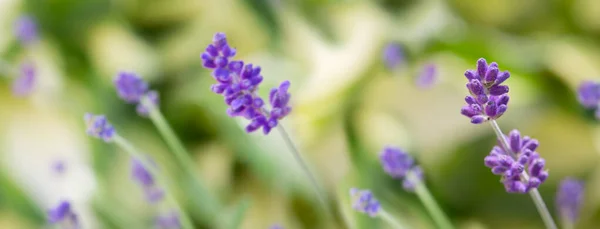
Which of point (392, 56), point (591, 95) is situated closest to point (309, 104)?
point (392, 56)

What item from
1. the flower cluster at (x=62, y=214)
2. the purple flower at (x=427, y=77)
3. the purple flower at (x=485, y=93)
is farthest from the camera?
the purple flower at (x=427, y=77)

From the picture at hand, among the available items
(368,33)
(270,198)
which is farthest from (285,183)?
(368,33)

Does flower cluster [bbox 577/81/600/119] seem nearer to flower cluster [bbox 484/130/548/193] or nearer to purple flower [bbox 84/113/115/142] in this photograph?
flower cluster [bbox 484/130/548/193]

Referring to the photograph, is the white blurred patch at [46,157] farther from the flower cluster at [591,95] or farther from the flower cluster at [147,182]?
the flower cluster at [591,95]

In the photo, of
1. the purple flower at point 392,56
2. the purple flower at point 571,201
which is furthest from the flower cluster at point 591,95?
the purple flower at point 392,56

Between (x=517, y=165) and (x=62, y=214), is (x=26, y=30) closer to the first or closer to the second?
(x=62, y=214)

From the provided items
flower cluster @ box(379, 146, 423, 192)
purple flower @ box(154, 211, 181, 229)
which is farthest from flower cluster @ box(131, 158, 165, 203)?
flower cluster @ box(379, 146, 423, 192)
